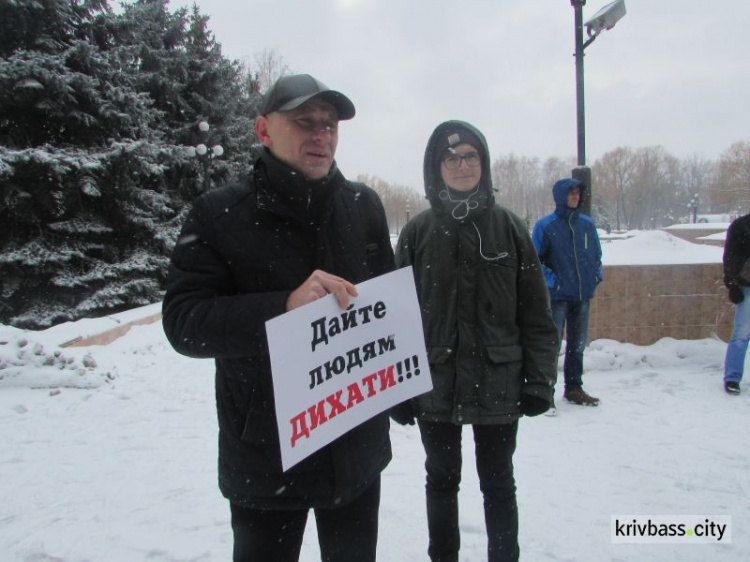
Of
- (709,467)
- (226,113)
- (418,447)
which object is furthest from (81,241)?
(709,467)

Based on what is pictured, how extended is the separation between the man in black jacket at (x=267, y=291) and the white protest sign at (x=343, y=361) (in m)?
0.06

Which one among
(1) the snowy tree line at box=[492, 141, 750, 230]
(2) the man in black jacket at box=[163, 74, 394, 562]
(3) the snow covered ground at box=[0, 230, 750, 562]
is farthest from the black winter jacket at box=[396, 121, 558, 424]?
(1) the snowy tree line at box=[492, 141, 750, 230]

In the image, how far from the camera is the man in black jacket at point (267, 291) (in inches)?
53.1

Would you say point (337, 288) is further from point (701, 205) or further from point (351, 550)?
point (701, 205)

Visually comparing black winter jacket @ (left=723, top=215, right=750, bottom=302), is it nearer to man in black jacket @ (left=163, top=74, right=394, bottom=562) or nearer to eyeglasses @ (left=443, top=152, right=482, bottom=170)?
eyeglasses @ (left=443, top=152, right=482, bottom=170)

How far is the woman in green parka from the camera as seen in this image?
84.2 inches

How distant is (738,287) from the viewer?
447 centimetres

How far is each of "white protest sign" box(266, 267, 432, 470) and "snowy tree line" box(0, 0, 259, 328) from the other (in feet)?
34.7

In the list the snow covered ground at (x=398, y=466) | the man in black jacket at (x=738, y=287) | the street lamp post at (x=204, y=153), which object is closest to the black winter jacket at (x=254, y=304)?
the snow covered ground at (x=398, y=466)

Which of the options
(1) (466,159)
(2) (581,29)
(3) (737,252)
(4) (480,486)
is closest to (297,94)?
(1) (466,159)

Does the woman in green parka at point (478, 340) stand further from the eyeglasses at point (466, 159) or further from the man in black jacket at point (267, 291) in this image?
the man in black jacket at point (267, 291)

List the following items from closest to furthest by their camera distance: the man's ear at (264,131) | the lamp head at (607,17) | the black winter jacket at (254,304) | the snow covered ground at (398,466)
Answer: the black winter jacket at (254,304) < the man's ear at (264,131) < the snow covered ground at (398,466) < the lamp head at (607,17)

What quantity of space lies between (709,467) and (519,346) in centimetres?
213

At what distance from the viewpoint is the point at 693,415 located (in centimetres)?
408
